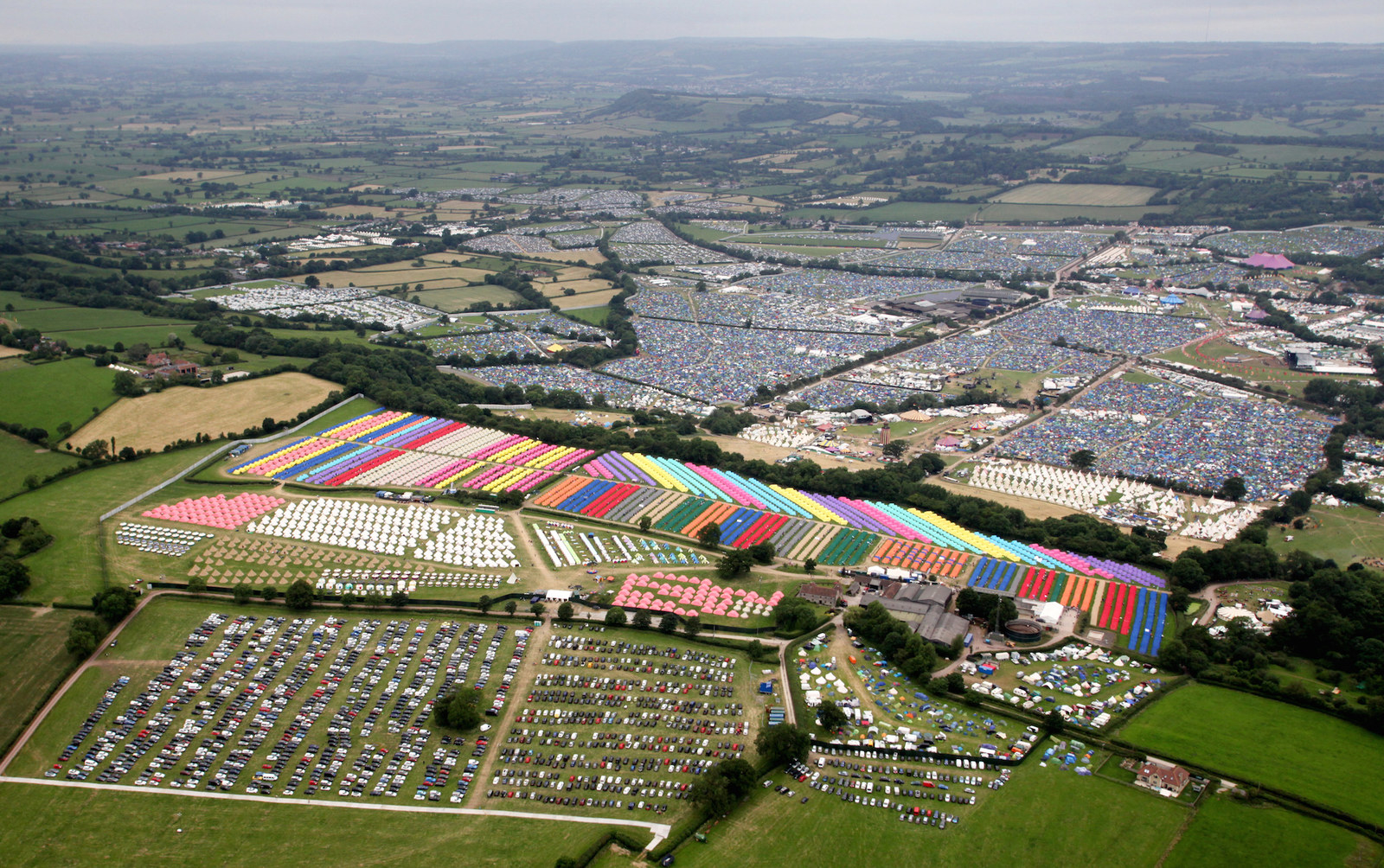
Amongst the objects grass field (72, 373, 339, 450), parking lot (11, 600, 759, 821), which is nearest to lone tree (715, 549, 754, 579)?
parking lot (11, 600, 759, 821)

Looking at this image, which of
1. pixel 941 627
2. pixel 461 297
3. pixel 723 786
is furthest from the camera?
pixel 461 297

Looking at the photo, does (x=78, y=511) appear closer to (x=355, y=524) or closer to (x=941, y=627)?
(x=355, y=524)

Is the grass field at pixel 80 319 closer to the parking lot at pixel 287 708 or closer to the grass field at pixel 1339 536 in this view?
the parking lot at pixel 287 708

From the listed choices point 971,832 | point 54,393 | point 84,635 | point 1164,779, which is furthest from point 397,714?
point 54,393

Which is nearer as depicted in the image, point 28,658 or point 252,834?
point 252,834

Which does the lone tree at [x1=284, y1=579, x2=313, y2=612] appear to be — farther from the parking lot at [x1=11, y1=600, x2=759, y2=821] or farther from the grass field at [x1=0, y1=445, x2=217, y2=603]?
the grass field at [x1=0, y1=445, x2=217, y2=603]

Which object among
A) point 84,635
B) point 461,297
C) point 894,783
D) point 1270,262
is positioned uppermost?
point 1270,262

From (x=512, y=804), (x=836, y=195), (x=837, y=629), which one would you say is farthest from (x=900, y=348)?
(x=836, y=195)
